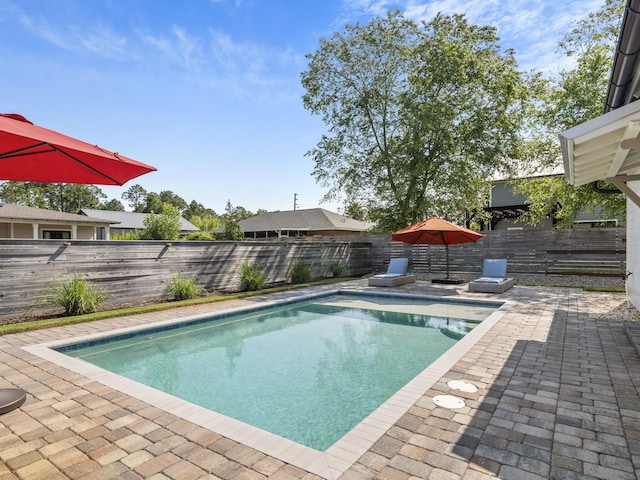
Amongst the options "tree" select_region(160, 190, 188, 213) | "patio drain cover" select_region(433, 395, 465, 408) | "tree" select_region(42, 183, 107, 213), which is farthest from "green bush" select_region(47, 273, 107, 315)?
"tree" select_region(160, 190, 188, 213)

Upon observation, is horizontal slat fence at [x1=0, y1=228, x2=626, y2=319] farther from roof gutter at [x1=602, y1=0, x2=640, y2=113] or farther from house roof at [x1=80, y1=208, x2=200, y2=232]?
house roof at [x1=80, y1=208, x2=200, y2=232]

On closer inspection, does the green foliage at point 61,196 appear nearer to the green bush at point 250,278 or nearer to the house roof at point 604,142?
the green bush at point 250,278

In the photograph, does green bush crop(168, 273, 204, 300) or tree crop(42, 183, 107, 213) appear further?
tree crop(42, 183, 107, 213)

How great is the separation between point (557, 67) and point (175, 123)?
1714 cm

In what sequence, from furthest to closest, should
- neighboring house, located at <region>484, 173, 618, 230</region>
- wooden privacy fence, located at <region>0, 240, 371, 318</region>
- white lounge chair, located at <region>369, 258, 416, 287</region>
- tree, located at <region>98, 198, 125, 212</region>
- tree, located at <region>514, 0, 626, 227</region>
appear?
tree, located at <region>98, 198, 125, 212</region>, neighboring house, located at <region>484, 173, 618, 230</region>, tree, located at <region>514, 0, 626, 227</region>, white lounge chair, located at <region>369, 258, 416, 287</region>, wooden privacy fence, located at <region>0, 240, 371, 318</region>

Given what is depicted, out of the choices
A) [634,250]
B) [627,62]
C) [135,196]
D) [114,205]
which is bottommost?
[634,250]

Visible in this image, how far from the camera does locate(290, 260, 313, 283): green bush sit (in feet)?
47.9

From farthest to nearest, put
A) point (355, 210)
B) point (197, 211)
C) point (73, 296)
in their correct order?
1. point (197, 211)
2. point (355, 210)
3. point (73, 296)

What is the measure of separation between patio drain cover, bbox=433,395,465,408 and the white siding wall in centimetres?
635

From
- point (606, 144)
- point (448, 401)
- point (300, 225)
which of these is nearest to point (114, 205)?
point (300, 225)

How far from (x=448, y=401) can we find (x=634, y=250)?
7.34 meters

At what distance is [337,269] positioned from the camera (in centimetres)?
1667

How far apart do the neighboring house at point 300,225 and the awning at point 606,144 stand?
29.6 meters

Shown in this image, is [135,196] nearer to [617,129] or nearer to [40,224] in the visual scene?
[40,224]
